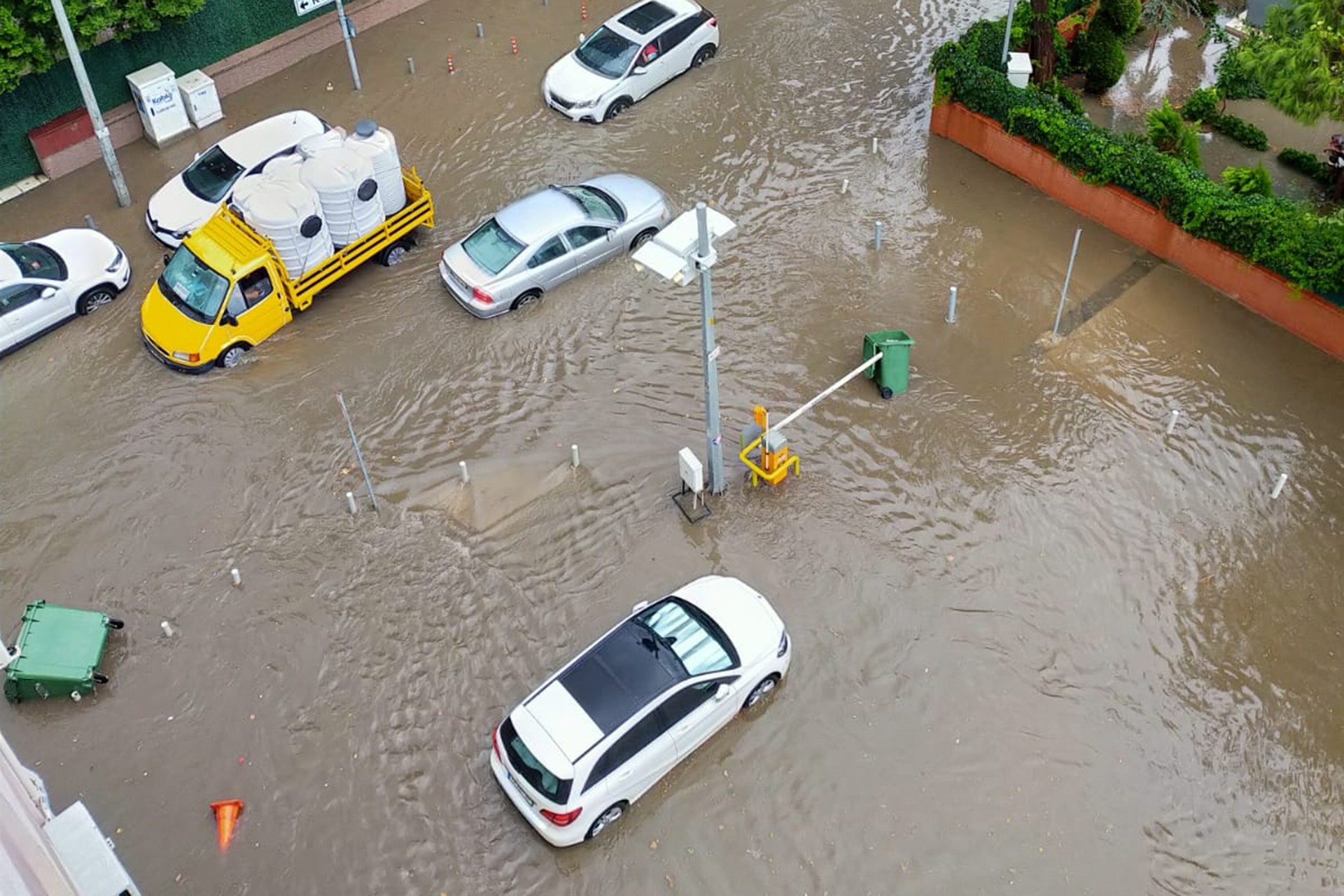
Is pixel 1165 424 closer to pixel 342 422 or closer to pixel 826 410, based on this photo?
pixel 826 410

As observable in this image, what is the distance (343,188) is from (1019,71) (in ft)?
38.6

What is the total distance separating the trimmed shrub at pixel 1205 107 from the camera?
68.4 feet

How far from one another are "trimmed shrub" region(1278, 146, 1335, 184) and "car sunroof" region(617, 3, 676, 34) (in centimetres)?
1168

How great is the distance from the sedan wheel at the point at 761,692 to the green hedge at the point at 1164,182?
10053 millimetres

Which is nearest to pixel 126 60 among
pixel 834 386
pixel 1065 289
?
pixel 834 386

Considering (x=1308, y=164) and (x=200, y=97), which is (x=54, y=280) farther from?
(x=1308, y=164)

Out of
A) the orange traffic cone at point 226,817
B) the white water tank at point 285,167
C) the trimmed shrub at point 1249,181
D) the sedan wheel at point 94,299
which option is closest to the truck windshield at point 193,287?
the sedan wheel at point 94,299

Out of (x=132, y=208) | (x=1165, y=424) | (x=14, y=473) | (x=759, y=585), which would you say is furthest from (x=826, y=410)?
(x=132, y=208)

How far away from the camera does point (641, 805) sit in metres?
12.2

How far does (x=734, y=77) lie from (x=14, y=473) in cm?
1480

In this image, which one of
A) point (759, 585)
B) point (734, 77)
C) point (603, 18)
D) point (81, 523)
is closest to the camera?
point (759, 585)

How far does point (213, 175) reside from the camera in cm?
1930

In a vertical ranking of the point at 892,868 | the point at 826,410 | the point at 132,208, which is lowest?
the point at 892,868

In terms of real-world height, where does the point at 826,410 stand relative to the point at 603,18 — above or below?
below
